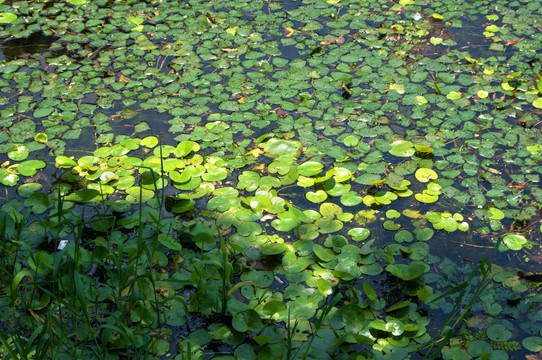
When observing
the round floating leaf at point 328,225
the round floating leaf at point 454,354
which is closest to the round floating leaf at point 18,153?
the round floating leaf at point 328,225

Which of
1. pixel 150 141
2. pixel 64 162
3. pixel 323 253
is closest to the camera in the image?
pixel 323 253

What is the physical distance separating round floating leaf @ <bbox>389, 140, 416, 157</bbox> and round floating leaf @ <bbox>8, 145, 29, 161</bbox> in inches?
66.1

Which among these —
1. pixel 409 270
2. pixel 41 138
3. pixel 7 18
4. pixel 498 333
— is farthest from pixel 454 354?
pixel 7 18

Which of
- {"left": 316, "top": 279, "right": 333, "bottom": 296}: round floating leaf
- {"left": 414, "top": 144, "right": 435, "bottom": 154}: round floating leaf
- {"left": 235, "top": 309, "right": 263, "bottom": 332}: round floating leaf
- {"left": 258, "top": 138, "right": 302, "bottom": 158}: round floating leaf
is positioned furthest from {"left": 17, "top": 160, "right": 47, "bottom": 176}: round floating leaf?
{"left": 414, "top": 144, "right": 435, "bottom": 154}: round floating leaf

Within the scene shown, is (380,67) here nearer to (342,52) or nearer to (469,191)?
(342,52)

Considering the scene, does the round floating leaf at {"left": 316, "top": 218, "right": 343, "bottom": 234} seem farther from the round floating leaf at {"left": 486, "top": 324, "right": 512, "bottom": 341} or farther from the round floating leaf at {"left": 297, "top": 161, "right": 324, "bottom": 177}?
the round floating leaf at {"left": 486, "top": 324, "right": 512, "bottom": 341}

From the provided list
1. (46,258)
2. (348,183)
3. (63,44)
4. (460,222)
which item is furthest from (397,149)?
(63,44)

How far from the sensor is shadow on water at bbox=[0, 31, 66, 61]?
3305mm

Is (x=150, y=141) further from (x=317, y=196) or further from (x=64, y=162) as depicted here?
(x=317, y=196)

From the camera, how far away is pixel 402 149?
253 cm

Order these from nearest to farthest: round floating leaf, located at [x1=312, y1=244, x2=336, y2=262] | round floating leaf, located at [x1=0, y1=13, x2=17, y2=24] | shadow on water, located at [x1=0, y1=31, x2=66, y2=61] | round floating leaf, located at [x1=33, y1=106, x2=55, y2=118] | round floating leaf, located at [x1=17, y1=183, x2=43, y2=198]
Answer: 1. round floating leaf, located at [x1=312, y1=244, x2=336, y2=262]
2. round floating leaf, located at [x1=17, y1=183, x2=43, y2=198]
3. round floating leaf, located at [x1=33, y1=106, x2=55, y2=118]
4. shadow on water, located at [x1=0, y1=31, x2=66, y2=61]
5. round floating leaf, located at [x1=0, y1=13, x2=17, y2=24]

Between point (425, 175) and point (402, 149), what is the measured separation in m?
0.18

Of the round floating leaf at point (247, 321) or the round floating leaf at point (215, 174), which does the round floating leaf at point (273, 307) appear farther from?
the round floating leaf at point (215, 174)

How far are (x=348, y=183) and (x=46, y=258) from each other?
4.01ft
